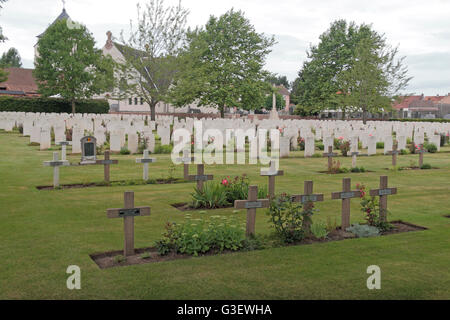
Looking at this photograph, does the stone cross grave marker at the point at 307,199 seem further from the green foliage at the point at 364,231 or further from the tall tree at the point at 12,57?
the tall tree at the point at 12,57

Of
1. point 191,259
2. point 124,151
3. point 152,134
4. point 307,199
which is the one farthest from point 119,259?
point 152,134

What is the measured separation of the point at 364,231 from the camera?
669 centimetres

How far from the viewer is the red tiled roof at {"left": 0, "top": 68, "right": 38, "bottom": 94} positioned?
63.5 metres

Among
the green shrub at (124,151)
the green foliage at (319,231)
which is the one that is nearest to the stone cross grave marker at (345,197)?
the green foliage at (319,231)

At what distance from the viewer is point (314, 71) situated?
50000 millimetres

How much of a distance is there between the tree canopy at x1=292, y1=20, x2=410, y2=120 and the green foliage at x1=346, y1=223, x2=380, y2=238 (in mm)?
32983

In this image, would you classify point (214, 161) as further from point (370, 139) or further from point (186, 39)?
point (186, 39)

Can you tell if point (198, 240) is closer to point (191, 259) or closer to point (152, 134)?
point (191, 259)

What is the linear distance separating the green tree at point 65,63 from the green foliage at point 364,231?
3912cm

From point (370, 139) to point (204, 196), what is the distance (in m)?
11.6

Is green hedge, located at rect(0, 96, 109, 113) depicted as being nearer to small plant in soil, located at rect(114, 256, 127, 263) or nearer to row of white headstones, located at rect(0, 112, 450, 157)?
row of white headstones, located at rect(0, 112, 450, 157)

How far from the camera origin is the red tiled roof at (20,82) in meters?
63.5

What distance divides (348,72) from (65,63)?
25.9 metres
